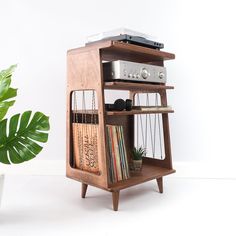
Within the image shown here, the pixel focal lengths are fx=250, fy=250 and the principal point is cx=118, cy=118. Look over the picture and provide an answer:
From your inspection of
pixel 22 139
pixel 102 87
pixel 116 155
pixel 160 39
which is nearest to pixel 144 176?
pixel 116 155

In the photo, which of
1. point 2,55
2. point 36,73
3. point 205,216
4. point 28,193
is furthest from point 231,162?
point 2,55

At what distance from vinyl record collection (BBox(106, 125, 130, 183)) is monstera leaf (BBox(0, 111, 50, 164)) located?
31 cm

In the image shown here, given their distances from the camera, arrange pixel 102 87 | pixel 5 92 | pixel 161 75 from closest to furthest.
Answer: pixel 5 92
pixel 102 87
pixel 161 75

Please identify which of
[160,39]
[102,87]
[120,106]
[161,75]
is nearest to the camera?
[102,87]

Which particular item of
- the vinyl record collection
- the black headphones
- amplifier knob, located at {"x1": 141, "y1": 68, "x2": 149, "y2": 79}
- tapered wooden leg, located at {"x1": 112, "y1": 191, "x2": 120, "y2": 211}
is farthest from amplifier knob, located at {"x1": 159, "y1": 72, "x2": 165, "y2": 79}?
tapered wooden leg, located at {"x1": 112, "y1": 191, "x2": 120, "y2": 211}

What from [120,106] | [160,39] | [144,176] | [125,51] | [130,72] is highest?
[160,39]

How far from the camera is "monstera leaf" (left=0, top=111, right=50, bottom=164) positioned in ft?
3.57

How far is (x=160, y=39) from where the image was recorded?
1.76 metres

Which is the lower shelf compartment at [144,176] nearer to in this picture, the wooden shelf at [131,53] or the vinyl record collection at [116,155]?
the vinyl record collection at [116,155]

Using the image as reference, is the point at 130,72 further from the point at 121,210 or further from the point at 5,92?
the point at 121,210

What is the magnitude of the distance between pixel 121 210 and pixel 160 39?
3.86 ft

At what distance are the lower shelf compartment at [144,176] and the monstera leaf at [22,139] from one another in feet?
1.30

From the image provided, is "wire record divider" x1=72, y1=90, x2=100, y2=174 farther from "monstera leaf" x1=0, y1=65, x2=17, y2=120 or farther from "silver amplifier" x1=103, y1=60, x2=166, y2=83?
"monstera leaf" x1=0, y1=65, x2=17, y2=120

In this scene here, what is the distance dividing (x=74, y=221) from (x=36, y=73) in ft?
3.55
